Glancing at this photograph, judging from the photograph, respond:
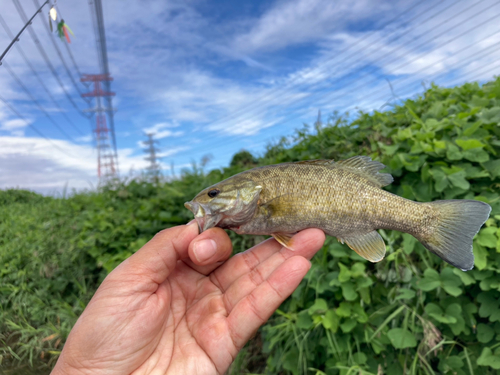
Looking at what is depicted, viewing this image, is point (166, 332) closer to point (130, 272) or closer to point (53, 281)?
point (130, 272)

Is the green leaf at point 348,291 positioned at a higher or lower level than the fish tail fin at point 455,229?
lower

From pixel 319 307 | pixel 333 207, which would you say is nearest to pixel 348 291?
pixel 319 307

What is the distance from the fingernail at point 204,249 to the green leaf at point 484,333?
242 centimetres

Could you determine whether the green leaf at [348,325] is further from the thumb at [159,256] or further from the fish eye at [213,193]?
the fish eye at [213,193]

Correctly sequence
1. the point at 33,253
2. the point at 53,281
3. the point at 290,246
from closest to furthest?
the point at 290,246 → the point at 53,281 → the point at 33,253

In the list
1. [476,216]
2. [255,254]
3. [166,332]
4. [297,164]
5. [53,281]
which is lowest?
[53,281]

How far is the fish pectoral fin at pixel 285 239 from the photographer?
2.24m

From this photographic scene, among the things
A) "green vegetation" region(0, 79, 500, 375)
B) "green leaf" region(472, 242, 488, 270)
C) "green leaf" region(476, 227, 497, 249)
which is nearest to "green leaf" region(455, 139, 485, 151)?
"green vegetation" region(0, 79, 500, 375)

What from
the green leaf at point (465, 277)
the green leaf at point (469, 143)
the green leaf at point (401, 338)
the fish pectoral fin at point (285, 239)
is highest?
the green leaf at point (469, 143)

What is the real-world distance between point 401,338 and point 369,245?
1118 millimetres

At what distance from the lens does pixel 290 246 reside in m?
2.23

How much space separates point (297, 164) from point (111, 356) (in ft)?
5.68

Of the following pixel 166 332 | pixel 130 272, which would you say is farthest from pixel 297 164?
pixel 166 332

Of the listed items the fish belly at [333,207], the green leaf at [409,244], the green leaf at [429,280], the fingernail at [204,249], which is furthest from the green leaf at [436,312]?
the fingernail at [204,249]
